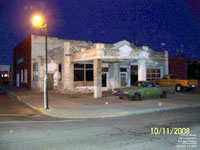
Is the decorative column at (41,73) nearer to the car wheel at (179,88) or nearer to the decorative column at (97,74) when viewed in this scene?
the decorative column at (97,74)

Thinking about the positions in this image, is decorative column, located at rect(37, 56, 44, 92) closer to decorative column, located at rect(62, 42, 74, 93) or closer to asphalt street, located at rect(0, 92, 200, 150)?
decorative column, located at rect(62, 42, 74, 93)

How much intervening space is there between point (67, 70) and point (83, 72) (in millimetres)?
2080

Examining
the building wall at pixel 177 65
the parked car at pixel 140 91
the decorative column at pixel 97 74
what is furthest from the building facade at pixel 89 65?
the parked car at pixel 140 91

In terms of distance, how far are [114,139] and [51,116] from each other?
6.25 meters

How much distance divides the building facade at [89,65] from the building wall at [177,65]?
1722 mm

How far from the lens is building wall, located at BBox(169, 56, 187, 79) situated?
3272 centimetres

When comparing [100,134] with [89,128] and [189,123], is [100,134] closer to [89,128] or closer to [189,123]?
[89,128]

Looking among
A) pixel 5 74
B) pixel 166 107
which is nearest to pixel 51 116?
pixel 166 107

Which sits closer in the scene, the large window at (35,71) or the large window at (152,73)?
the large window at (152,73)

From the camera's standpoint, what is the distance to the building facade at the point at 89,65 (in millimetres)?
19984

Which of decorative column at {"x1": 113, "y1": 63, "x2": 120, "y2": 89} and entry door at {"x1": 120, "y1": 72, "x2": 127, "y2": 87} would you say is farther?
entry door at {"x1": 120, "y1": 72, "x2": 127, "y2": 87}

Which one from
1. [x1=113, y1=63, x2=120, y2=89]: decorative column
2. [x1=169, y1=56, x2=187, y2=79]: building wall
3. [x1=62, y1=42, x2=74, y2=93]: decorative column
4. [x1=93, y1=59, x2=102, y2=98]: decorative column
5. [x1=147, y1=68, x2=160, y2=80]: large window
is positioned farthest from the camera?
[x1=169, y1=56, x2=187, y2=79]: building wall

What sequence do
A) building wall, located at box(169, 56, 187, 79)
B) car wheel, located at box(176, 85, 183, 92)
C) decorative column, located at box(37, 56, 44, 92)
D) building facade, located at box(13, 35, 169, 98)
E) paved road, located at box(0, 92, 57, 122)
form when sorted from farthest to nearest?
building wall, located at box(169, 56, 187, 79), decorative column, located at box(37, 56, 44, 92), car wheel, located at box(176, 85, 183, 92), building facade, located at box(13, 35, 169, 98), paved road, located at box(0, 92, 57, 122)

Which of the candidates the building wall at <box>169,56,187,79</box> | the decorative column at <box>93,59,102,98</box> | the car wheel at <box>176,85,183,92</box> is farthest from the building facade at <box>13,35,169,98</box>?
the car wheel at <box>176,85,183,92</box>
